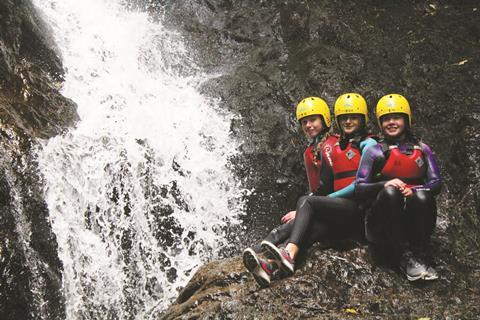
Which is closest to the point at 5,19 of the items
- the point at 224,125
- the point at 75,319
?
the point at 224,125

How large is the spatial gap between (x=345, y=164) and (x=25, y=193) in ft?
14.6

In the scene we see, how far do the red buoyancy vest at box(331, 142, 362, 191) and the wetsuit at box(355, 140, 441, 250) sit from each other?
23 cm

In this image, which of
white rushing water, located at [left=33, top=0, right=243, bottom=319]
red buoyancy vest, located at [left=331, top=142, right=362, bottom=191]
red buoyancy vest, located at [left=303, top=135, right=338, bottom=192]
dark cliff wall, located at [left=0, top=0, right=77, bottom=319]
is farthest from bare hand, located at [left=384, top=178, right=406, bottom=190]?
dark cliff wall, located at [left=0, top=0, right=77, bottom=319]

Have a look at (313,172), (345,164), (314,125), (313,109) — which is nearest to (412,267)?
(345,164)

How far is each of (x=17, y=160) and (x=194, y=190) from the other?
2948mm

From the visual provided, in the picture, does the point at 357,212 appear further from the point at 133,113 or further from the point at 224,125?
the point at 133,113

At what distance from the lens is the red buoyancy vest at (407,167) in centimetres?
438

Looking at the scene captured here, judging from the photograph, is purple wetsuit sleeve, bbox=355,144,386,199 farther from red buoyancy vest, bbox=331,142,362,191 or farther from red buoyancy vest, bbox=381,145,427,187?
red buoyancy vest, bbox=331,142,362,191

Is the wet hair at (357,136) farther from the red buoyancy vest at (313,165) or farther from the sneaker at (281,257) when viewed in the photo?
the sneaker at (281,257)

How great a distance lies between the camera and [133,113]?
32.1 feet

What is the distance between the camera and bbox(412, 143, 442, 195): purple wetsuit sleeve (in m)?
4.30

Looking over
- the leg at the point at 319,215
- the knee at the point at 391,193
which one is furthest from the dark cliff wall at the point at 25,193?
the knee at the point at 391,193

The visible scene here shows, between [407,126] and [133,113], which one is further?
[133,113]

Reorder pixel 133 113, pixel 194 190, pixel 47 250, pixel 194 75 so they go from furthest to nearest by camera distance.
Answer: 1. pixel 194 75
2. pixel 133 113
3. pixel 194 190
4. pixel 47 250
